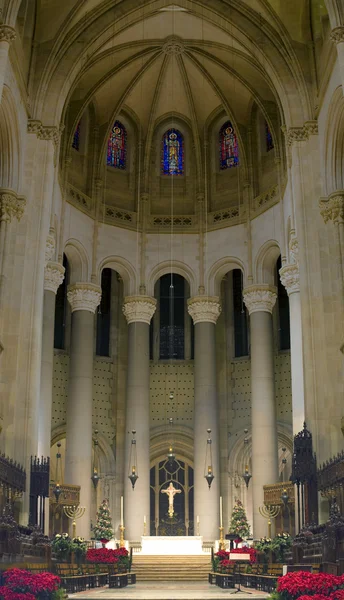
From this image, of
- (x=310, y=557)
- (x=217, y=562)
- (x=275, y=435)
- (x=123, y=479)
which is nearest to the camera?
(x=310, y=557)

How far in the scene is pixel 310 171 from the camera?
85.1 ft

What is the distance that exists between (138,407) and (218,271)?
275 inches

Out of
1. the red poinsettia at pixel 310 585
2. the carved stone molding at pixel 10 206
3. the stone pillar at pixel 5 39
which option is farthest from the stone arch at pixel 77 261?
the red poinsettia at pixel 310 585

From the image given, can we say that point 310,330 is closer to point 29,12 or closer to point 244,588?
point 244,588

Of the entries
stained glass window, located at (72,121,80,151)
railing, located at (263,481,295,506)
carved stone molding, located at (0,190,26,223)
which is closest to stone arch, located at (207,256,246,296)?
stained glass window, located at (72,121,80,151)

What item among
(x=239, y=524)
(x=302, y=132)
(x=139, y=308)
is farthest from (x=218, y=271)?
(x=239, y=524)

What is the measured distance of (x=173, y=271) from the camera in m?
35.2

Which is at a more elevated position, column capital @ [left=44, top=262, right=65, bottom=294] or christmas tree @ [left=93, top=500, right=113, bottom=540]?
column capital @ [left=44, top=262, right=65, bottom=294]

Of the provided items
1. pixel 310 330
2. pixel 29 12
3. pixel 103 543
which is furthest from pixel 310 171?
pixel 103 543

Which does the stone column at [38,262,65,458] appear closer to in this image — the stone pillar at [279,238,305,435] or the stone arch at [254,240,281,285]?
the stone arch at [254,240,281,285]

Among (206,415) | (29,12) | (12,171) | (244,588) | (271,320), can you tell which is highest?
(29,12)

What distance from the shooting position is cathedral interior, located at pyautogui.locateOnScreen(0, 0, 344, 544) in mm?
24406

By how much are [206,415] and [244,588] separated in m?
11.2

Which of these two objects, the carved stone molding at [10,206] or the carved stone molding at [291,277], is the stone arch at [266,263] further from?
the carved stone molding at [10,206]
